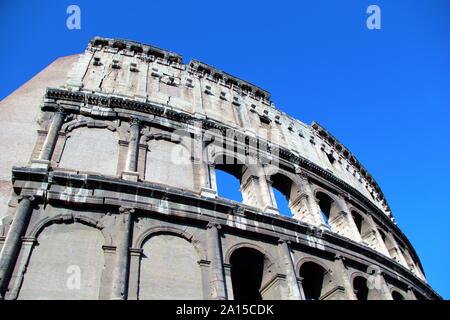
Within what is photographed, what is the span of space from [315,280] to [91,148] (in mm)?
7956

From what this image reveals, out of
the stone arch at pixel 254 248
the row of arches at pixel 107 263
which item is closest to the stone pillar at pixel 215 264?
the row of arches at pixel 107 263

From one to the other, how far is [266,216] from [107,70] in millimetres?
8848

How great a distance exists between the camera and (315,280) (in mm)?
12484

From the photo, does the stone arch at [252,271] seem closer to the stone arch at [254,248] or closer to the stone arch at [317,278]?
the stone arch at [254,248]

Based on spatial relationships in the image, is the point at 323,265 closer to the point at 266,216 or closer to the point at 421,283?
the point at 266,216

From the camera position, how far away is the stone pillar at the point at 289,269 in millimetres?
10422

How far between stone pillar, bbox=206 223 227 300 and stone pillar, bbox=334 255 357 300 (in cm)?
425

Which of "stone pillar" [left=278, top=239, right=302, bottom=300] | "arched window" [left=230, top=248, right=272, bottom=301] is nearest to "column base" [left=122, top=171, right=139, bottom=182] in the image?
"arched window" [left=230, top=248, right=272, bottom=301]

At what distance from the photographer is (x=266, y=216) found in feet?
38.7

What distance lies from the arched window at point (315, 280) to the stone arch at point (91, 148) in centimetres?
644

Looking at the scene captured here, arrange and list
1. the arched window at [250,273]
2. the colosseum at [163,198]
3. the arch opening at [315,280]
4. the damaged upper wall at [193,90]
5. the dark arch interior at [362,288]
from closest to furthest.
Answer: the colosseum at [163,198] → the arched window at [250,273] → the arch opening at [315,280] → the dark arch interior at [362,288] → the damaged upper wall at [193,90]

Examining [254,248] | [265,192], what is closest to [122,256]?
[254,248]

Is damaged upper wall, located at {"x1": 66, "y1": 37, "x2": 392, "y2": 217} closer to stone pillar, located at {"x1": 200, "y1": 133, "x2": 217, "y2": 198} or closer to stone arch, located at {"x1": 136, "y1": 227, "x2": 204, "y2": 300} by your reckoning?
stone pillar, located at {"x1": 200, "y1": 133, "x2": 217, "y2": 198}
